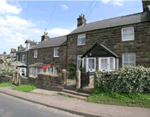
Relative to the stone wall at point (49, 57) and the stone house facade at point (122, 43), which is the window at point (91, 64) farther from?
the stone wall at point (49, 57)

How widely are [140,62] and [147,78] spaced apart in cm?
563

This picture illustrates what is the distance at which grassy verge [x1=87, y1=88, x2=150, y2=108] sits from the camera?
6180 millimetres

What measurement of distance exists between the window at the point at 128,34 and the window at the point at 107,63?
8.74ft

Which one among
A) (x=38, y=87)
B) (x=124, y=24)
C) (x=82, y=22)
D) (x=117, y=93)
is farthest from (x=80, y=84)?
(x=82, y=22)

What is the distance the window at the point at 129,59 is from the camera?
1200 centimetres

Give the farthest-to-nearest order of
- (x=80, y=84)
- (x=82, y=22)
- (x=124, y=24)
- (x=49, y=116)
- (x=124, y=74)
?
1. (x=82, y=22)
2. (x=124, y=24)
3. (x=80, y=84)
4. (x=124, y=74)
5. (x=49, y=116)

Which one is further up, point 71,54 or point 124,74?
point 71,54

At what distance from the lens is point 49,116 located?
5277 millimetres

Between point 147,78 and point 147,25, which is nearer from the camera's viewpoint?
point 147,78

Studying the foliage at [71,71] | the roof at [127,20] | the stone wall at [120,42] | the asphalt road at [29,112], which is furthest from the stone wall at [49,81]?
the roof at [127,20]

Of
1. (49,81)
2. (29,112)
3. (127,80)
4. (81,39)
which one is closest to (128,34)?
(81,39)

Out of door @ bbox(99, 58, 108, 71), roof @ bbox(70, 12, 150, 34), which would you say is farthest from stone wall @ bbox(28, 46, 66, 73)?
door @ bbox(99, 58, 108, 71)

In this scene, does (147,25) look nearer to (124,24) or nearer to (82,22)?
(124,24)

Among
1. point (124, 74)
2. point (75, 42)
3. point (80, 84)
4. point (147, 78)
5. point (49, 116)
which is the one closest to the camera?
point (49, 116)
